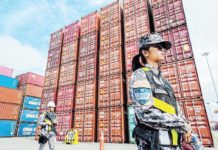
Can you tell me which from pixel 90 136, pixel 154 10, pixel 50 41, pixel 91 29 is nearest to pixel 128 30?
pixel 154 10

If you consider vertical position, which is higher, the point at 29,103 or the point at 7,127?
the point at 29,103

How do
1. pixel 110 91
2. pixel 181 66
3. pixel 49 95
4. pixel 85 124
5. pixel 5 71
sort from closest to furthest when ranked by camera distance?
1. pixel 181 66
2. pixel 110 91
3. pixel 85 124
4. pixel 49 95
5. pixel 5 71

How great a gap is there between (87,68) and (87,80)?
124 cm

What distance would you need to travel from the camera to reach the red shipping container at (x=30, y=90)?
82.6 ft

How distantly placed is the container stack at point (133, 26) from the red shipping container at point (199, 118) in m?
4.47

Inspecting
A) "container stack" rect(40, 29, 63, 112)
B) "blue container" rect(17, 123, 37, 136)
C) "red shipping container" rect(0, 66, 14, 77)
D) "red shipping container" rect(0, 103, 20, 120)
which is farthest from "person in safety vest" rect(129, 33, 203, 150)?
"red shipping container" rect(0, 66, 14, 77)

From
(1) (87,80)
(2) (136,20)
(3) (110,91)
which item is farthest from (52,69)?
(2) (136,20)

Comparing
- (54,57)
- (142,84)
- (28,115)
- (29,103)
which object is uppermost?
(54,57)

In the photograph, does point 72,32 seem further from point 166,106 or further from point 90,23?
point 166,106

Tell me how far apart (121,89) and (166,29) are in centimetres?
571

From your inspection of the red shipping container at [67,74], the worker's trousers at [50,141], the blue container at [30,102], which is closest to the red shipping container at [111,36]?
the red shipping container at [67,74]

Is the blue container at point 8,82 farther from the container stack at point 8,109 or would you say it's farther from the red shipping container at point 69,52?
the red shipping container at point 69,52

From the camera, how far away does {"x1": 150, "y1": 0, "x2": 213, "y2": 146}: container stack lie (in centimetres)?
991

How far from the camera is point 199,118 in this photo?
32.4 feet
